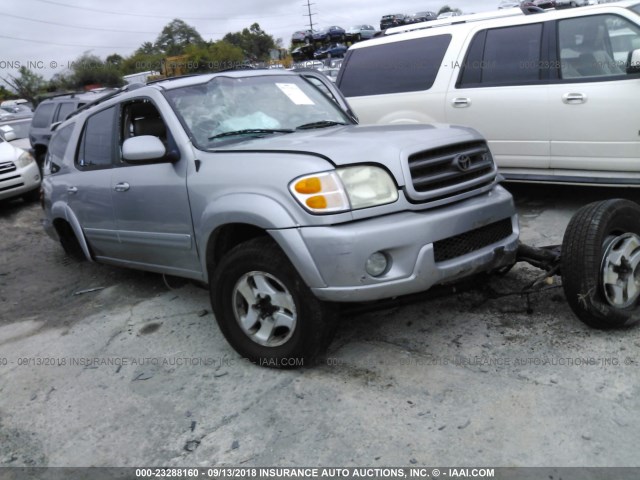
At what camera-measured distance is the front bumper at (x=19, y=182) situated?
30.2 ft

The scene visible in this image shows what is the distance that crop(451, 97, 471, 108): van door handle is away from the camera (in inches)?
238

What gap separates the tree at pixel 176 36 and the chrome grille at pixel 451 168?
221 ft

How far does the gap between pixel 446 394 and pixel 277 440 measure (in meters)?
0.87

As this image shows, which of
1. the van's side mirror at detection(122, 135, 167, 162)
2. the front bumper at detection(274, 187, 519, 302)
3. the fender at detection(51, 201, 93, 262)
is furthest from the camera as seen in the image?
the fender at detection(51, 201, 93, 262)

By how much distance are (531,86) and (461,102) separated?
716 mm

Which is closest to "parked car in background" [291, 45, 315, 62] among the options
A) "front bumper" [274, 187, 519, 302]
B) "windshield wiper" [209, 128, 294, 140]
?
"windshield wiper" [209, 128, 294, 140]

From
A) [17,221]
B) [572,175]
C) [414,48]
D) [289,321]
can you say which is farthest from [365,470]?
[17,221]

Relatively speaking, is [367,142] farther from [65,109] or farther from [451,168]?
[65,109]

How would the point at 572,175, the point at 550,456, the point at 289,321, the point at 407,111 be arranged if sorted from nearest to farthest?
the point at 550,456
the point at 289,321
the point at 572,175
the point at 407,111

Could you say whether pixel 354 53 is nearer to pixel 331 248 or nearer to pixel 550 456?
pixel 331 248

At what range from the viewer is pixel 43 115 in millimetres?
12258

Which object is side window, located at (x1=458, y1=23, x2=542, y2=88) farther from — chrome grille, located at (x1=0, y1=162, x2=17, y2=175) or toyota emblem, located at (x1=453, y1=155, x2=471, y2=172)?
chrome grille, located at (x1=0, y1=162, x2=17, y2=175)

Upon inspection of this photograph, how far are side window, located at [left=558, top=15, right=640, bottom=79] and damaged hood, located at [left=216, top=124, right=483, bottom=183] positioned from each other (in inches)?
96.4

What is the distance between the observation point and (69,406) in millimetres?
3316
